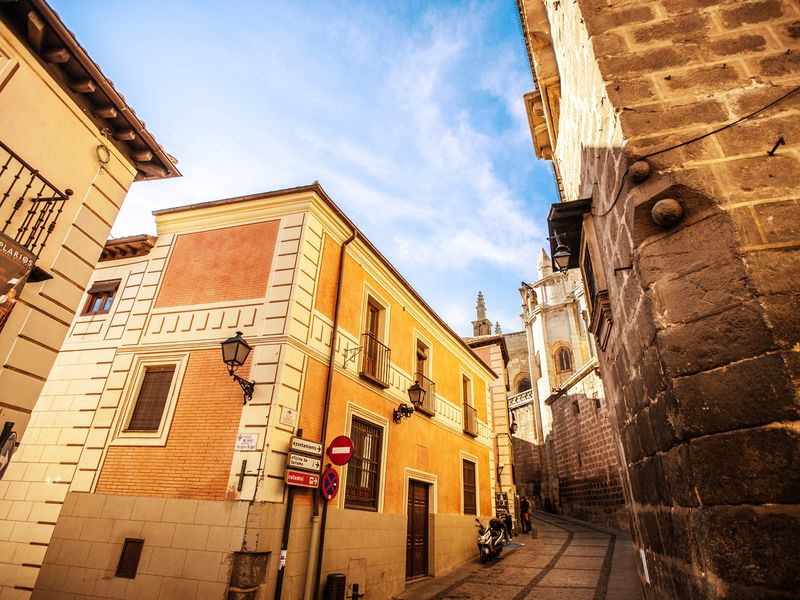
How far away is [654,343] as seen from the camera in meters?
2.30

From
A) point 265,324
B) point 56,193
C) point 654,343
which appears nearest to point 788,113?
point 654,343

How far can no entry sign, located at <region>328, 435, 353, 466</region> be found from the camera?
7.38m

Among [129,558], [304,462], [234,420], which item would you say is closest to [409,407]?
[304,462]

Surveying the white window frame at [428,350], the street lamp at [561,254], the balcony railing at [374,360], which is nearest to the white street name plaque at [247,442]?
the balcony railing at [374,360]

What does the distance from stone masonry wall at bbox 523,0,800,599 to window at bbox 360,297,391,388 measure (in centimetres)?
678

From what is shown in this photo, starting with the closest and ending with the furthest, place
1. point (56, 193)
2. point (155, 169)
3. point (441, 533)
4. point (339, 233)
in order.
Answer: point (56, 193) < point (155, 169) < point (339, 233) < point (441, 533)

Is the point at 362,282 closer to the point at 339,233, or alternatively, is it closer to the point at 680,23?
the point at 339,233

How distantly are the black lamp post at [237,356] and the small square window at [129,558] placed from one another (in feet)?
8.77

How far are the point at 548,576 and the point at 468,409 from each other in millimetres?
5561

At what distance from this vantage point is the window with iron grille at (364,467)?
8.47 metres

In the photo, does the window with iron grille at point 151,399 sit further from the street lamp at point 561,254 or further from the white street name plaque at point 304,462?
the street lamp at point 561,254

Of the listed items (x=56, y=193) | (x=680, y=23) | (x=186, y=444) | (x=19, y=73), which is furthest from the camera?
(x=186, y=444)

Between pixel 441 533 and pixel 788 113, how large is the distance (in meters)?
11.5

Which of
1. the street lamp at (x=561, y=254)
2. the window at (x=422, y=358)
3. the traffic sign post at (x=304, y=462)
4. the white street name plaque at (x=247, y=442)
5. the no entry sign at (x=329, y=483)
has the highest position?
the window at (x=422, y=358)
